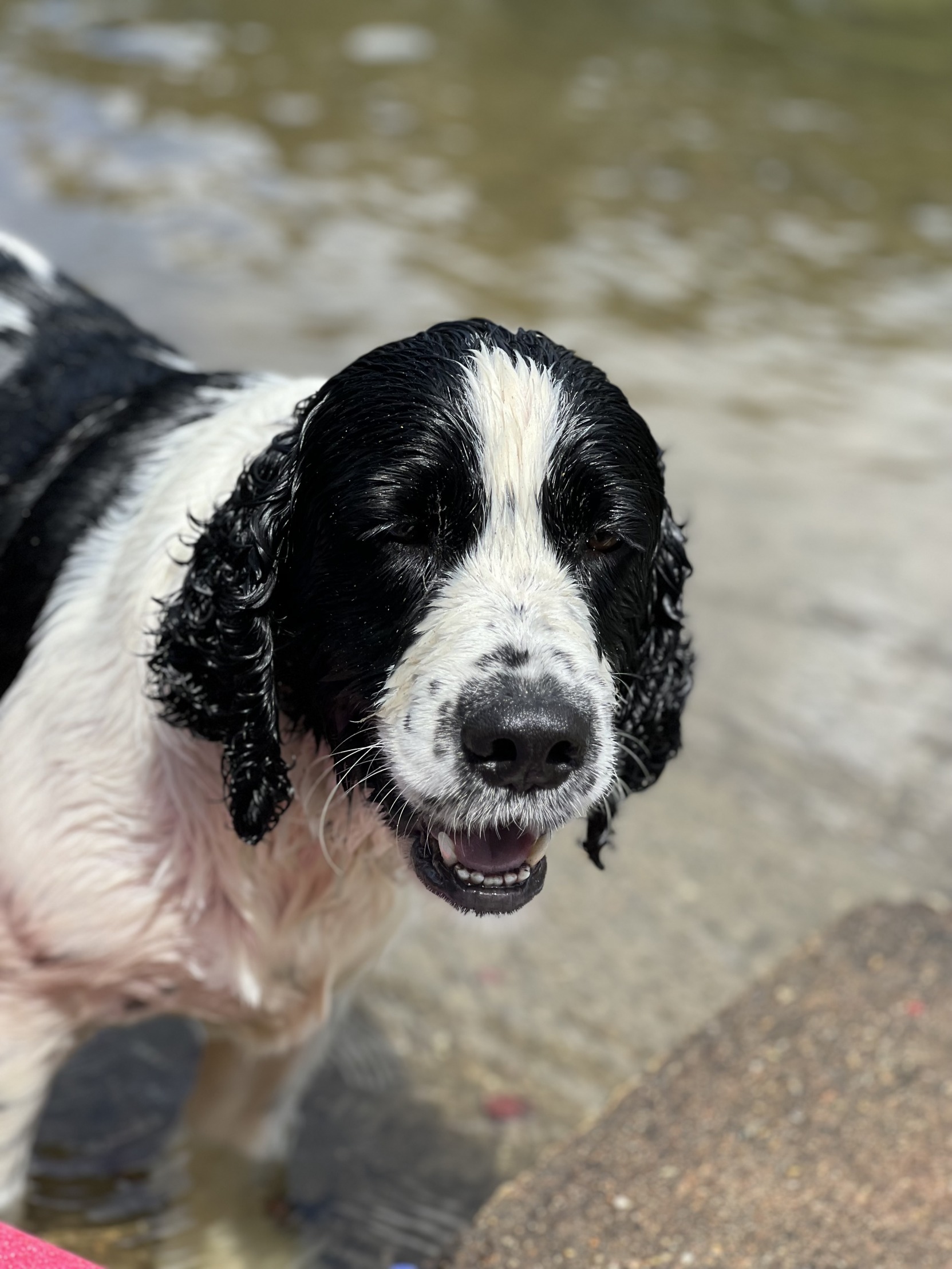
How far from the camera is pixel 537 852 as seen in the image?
9.40 ft

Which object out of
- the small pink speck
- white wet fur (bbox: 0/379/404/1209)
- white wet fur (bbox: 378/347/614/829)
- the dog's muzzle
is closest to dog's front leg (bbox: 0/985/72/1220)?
white wet fur (bbox: 0/379/404/1209)

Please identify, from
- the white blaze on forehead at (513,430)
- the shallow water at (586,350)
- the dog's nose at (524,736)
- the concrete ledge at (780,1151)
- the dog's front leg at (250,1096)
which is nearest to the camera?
the dog's nose at (524,736)

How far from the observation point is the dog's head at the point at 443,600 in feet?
8.49

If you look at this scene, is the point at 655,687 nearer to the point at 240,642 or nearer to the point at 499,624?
the point at 499,624

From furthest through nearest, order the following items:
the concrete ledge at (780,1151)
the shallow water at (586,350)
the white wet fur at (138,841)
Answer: the shallow water at (586,350), the concrete ledge at (780,1151), the white wet fur at (138,841)

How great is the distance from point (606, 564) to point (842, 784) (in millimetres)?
3328

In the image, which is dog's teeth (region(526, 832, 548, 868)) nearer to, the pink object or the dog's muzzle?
the dog's muzzle

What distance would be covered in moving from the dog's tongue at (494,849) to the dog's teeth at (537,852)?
0.02 m

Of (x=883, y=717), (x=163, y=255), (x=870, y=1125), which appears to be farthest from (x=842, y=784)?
(x=163, y=255)

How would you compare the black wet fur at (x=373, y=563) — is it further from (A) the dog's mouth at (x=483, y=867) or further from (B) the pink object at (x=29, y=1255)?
(B) the pink object at (x=29, y=1255)

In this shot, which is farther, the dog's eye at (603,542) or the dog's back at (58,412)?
the dog's back at (58,412)

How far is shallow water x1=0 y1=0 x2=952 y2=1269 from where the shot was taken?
431 cm

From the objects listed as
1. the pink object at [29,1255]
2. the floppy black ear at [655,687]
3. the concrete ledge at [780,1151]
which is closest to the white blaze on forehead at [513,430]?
the floppy black ear at [655,687]

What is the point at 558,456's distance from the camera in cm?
268
